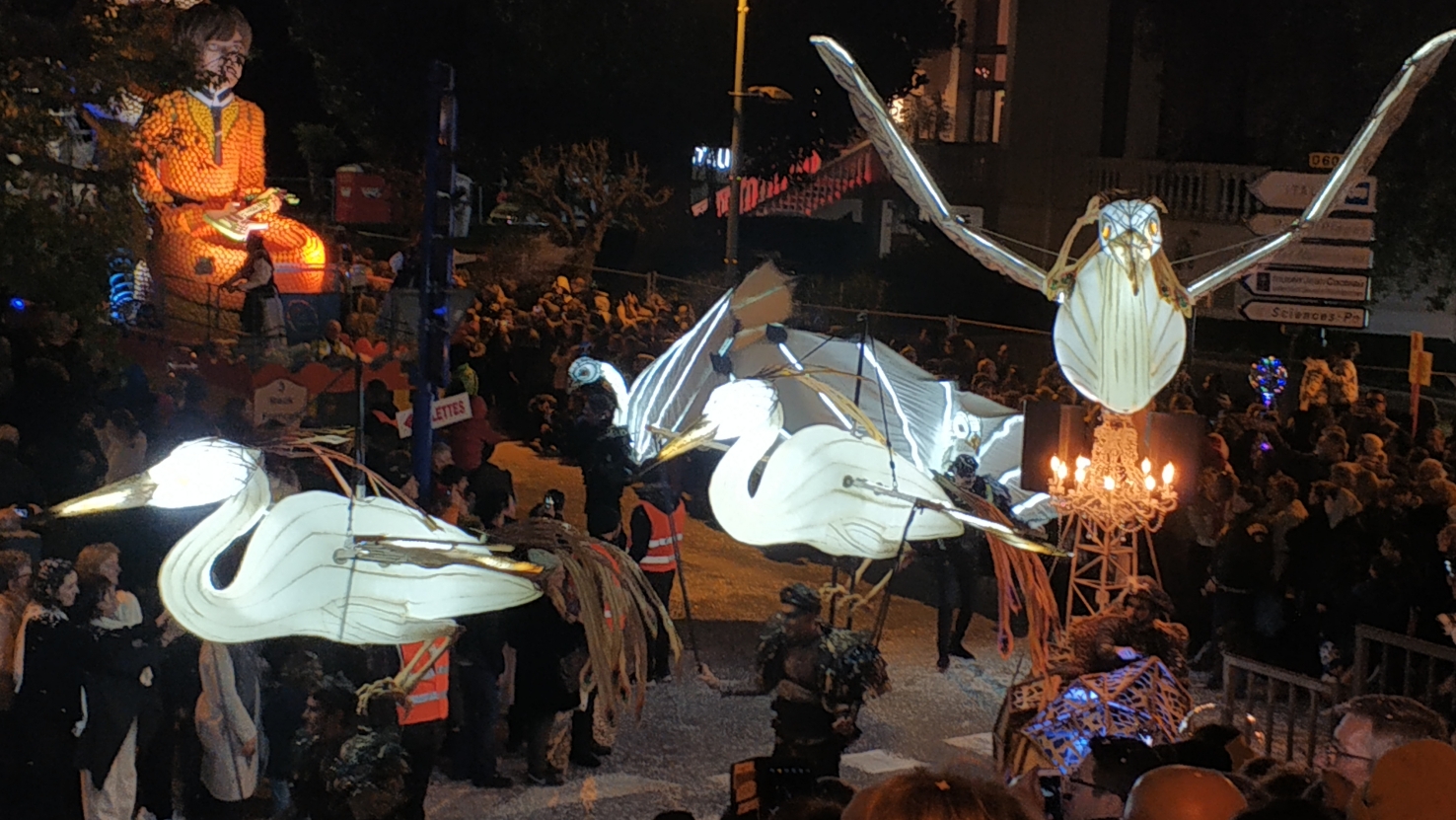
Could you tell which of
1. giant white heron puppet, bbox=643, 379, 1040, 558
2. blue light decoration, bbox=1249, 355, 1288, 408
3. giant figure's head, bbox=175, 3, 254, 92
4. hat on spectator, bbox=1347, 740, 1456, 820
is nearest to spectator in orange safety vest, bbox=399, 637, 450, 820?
giant white heron puppet, bbox=643, 379, 1040, 558

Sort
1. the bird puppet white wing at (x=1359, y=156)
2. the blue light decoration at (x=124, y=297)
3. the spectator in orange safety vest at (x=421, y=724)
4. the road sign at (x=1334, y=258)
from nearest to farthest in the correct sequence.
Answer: the spectator in orange safety vest at (x=421, y=724) < the bird puppet white wing at (x=1359, y=156) < the road sign at (x=1334, y=258) < the blue light decoration at (x=124, y=297)

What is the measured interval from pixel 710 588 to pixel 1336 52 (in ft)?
49.9

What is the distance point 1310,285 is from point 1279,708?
3.91 m

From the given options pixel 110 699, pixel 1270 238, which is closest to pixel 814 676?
pixel 110 699

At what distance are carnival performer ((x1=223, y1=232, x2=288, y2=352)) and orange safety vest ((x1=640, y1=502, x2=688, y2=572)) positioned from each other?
24.4 feet

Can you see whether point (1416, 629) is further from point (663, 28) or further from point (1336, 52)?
point (663, 28)


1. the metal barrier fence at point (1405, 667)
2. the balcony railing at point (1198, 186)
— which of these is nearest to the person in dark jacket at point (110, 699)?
the metal barrier fence at point (1405, 667)

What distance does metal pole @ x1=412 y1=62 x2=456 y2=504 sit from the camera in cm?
794

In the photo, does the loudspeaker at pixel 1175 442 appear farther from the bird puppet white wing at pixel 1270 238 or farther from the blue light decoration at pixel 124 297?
the blue light decoration at pixel 124 297

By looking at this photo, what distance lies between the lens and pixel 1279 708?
11.1 metres

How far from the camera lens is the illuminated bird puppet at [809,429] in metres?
7.61

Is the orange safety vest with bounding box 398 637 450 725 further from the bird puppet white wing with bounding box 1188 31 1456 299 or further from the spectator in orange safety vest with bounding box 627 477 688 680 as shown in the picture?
the bird puppet white wing with bounding box 1188 31 1456 299

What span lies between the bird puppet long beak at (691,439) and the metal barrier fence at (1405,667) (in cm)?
357

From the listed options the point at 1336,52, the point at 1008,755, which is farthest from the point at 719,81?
the point at 1008,755
